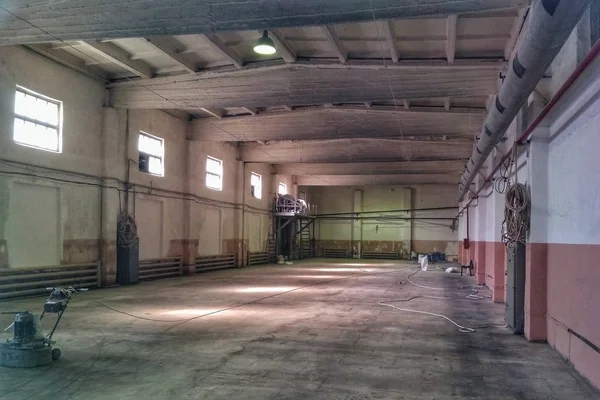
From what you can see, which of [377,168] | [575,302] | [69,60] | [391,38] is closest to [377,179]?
[377,168]

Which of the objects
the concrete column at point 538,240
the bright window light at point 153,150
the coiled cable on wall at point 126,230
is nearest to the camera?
the concrete column at point 538,240

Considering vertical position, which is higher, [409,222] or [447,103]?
[447,103]

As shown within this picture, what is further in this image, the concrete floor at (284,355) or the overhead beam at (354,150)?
the overhead beam at (354,150)

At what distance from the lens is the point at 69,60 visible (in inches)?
424

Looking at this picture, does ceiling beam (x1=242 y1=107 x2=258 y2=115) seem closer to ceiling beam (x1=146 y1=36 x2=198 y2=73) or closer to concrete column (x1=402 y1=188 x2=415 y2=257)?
ceiling beam (x1=146 y1=36 x2=198 y2=73)

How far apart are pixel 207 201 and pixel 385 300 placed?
8.74 m

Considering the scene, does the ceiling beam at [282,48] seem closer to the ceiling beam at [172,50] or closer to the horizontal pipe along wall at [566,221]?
the ceiling beam at [172,50]

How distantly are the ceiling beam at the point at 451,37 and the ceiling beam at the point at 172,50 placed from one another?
517 centimetres

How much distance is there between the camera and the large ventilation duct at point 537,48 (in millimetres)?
3058

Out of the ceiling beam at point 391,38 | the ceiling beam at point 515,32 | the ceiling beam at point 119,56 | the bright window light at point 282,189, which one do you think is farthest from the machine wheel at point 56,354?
the bright window light at point 282,189

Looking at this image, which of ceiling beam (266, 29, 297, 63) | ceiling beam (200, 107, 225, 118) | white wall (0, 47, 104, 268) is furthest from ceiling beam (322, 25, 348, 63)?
ceiling beam (200, 107, 225, 118)

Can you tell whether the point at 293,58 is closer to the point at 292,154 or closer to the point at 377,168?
the point at 292,154

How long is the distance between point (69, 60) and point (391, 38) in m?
7.25

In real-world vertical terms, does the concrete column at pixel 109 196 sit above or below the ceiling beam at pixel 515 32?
below
